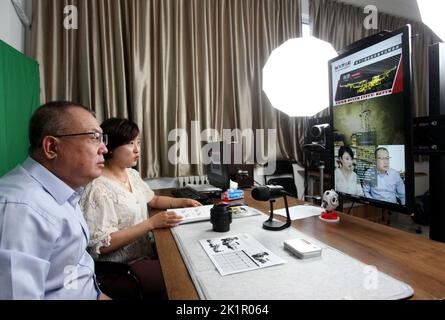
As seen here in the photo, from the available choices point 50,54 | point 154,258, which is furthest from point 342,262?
point 50,54

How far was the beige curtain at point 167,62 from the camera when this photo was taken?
7.64 feet

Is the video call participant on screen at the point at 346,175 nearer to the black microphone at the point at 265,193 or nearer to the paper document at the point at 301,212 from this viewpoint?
the paper document at the point at 301,212

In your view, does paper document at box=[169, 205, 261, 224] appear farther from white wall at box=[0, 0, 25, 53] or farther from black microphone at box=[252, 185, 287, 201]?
white wall at box=[0, 0, 25, 53]

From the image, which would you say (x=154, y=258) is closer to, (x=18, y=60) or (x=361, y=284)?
(x=361, y=284)

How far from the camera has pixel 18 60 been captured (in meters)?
1.76

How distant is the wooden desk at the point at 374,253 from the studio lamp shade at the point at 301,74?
4.64ft

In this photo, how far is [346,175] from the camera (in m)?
1.21

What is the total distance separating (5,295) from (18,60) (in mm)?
1800

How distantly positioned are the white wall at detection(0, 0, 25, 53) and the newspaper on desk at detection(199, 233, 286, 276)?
6.84 feet

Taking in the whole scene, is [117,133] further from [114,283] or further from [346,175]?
[346,175]

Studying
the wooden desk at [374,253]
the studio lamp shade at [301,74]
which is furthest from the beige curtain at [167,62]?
the wooden desk at [374,253]

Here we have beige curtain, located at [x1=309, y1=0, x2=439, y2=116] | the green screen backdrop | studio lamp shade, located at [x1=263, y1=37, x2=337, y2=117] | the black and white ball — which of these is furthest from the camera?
beige curtain, located at [x1=309, y1=0, x2=439, y2=116]

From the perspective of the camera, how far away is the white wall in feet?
5.96

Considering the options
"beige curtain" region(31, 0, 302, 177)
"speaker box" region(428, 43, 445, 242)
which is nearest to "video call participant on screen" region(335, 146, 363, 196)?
"speaker box" region(428, 43, 445, 242)
